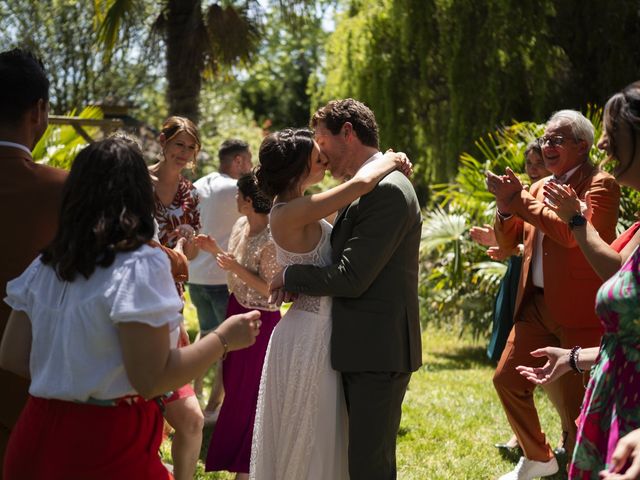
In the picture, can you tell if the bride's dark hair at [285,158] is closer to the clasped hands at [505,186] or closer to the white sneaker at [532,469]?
the clasped hands at [505,186]

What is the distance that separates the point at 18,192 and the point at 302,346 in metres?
1.45

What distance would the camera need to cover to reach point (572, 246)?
5027 millimetres

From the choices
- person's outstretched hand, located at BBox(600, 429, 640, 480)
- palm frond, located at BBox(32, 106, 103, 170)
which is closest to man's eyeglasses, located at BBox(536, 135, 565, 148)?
person's outstretched hand, located at BBox(600, 429, 640, 480)

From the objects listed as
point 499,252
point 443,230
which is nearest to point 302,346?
point 499,252

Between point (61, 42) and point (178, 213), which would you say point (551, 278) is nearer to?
point (178, 213)

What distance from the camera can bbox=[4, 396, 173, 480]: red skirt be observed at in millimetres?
2510

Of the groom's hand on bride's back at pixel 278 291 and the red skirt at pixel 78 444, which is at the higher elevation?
the groom's hand on bride's back at pixel 278 291

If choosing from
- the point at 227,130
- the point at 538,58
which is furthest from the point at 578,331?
the point at 227,130

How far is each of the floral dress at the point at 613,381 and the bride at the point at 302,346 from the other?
1.30 metres

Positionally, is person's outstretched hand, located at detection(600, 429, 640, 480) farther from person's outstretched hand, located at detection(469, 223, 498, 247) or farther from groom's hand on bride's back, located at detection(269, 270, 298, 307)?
person's outstretched hand, located at detection(469, 223, 498, 247)

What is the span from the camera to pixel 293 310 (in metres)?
4.11

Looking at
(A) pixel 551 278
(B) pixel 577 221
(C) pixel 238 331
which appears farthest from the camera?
(A) pixel 551 278

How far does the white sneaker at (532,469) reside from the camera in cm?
539

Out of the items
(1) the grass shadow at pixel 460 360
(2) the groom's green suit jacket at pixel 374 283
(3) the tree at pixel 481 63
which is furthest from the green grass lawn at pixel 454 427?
(3) the tree at pixel 481 63
